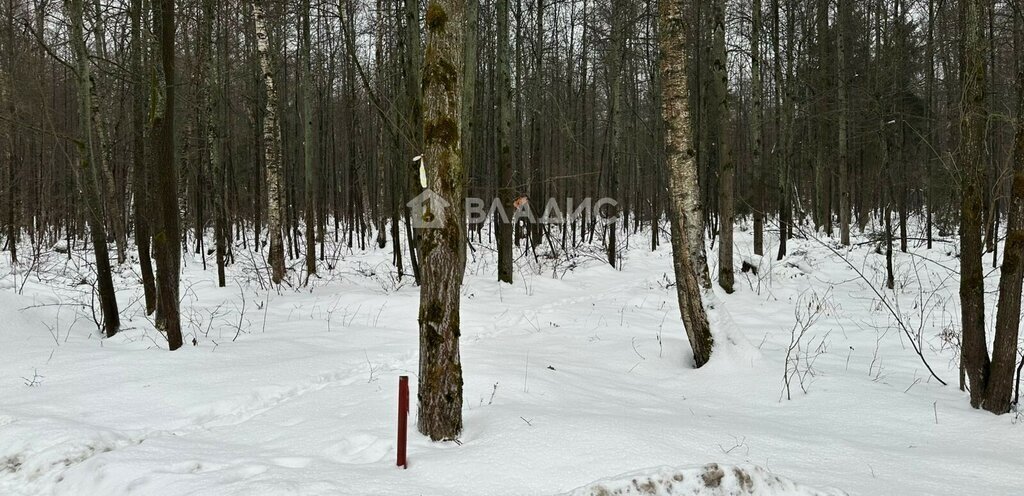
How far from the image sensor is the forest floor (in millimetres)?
3238

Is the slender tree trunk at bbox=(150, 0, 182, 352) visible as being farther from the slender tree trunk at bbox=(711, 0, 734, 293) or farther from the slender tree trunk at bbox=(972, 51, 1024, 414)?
the slender tree trunk at bbox=(711, 0, 734, 293)

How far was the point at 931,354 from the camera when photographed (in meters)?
6.48

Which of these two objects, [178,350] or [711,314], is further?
[178,350]

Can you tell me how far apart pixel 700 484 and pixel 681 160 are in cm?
346

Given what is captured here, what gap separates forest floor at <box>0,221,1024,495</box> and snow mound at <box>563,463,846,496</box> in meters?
0.02

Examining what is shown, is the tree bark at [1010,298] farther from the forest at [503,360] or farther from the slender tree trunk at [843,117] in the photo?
the slender tree trunk at [843,117]

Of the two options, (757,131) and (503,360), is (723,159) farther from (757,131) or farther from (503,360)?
(503,360)

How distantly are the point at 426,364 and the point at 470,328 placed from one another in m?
4.89

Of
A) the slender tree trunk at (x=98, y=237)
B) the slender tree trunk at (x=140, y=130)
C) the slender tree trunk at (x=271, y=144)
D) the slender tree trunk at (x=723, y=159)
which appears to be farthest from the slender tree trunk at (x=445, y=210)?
the slender tree trunk at (x=271, y=144)

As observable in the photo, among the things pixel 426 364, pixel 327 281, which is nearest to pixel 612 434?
pixel 426 364

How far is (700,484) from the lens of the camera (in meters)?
3.03

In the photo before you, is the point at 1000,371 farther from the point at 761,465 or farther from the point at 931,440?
the point at 761,465

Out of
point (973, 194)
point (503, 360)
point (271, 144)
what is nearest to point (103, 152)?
point (271, 144)

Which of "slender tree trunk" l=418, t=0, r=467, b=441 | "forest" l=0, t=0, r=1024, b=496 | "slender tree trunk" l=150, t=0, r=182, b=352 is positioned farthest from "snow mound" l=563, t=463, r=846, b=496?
"slender tree trunk" l=150, t=0, r=182, b=352
